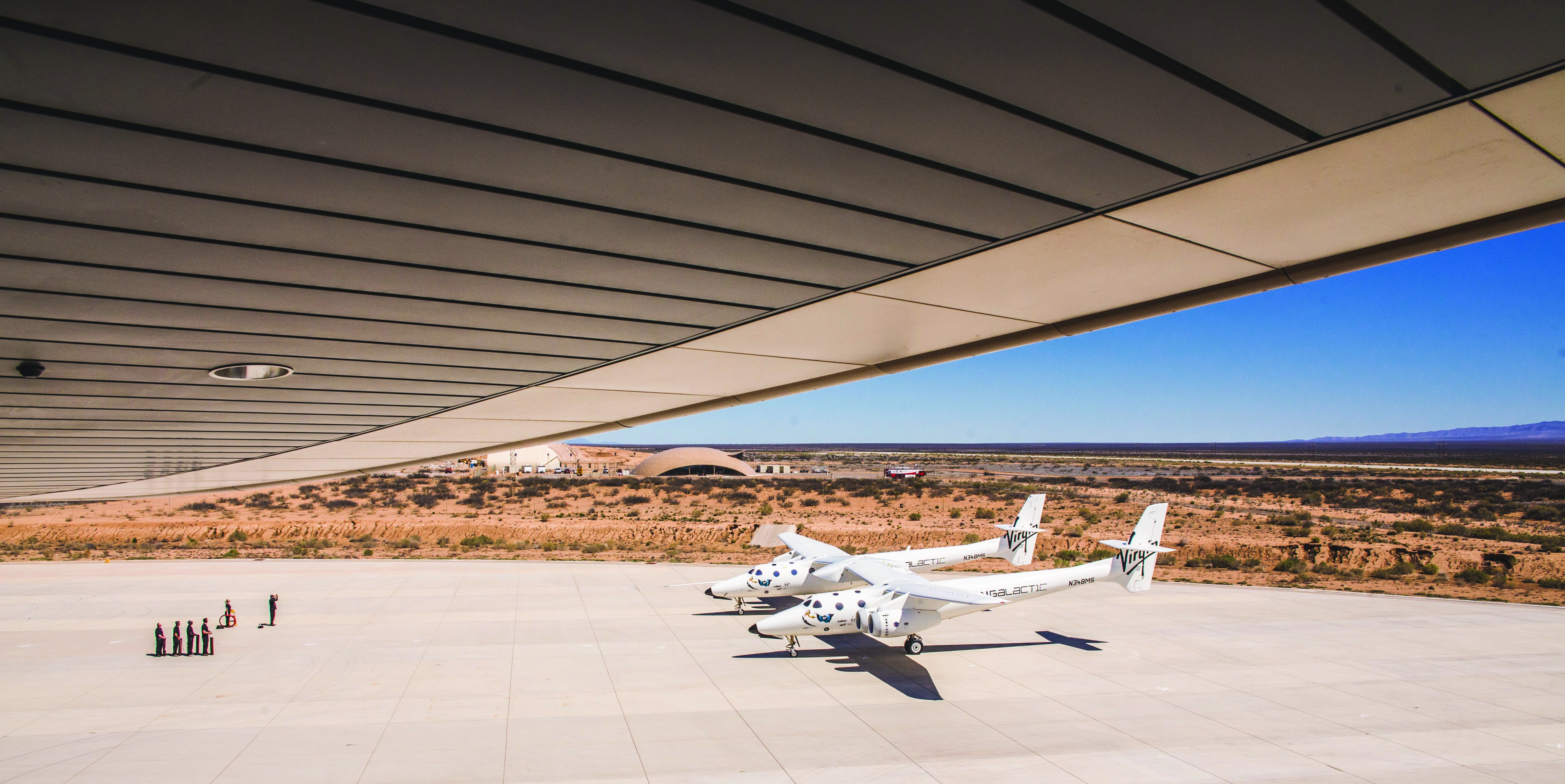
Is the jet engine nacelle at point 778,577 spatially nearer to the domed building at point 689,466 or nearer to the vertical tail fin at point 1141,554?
the vertical tail fin at point 1141,554

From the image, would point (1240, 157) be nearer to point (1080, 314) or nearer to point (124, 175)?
point (1080, 314)

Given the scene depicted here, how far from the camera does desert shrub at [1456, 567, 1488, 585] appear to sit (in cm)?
3031

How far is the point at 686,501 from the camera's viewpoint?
6119cm

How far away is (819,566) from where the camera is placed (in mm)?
23609

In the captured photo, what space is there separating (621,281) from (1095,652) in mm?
18496

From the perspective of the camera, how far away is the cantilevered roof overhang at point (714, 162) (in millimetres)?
2248

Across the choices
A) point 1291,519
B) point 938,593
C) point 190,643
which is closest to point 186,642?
point 190,643

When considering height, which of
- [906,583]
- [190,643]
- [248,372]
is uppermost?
[248,372]

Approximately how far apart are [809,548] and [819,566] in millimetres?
2083

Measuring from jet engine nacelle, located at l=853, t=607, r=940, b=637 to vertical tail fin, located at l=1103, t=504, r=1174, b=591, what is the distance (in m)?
7.77

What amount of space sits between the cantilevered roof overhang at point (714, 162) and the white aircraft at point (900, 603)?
1380 centimetres

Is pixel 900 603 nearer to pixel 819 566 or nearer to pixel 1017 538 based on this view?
pixel 819 566

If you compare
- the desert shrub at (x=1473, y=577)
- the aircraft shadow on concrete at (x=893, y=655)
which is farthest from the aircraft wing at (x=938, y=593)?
the desert shrub at (x=1473, y=577)

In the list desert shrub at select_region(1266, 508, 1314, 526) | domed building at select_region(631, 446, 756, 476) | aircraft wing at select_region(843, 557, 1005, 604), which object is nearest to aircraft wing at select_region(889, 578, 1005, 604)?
aircraft wing at select_region(843, 557, 1005, 604)
